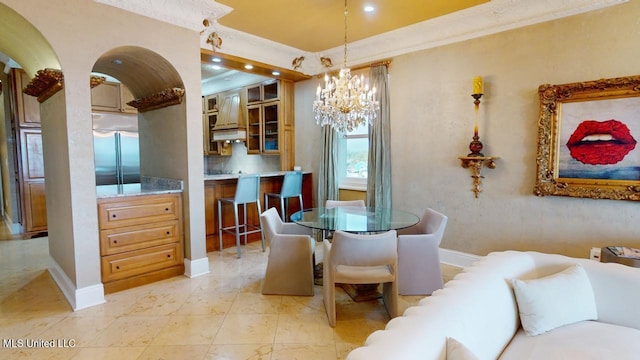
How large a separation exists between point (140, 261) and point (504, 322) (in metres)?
3.29

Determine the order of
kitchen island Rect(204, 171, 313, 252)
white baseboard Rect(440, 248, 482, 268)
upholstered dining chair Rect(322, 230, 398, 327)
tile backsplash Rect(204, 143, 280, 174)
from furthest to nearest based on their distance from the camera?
tile backsplash Rect(204, 143, 280, 174) < kitchen island Rect(204, 171, 313, 252) < white baseboard Rect(440, 248, 482, 268) < upholstered dining chair Rect(322, 230, 398, 327)

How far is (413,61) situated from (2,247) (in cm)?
640

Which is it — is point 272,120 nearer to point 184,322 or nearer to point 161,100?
point 161,100

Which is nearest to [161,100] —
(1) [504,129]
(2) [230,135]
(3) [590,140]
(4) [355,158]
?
(2) [230,135]

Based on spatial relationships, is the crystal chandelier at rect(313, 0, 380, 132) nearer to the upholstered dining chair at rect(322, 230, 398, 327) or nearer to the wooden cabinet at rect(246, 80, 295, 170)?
the upholstered dining chair at rect(322, 230, 398, 327)

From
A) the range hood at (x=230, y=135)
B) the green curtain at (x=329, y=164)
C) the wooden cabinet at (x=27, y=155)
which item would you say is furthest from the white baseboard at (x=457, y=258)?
the wooden cabinet at (x=27, y=155)

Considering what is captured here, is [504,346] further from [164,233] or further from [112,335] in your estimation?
[164,233]

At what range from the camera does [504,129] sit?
3.50 m

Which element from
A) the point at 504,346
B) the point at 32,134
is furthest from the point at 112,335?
the point at 32,134

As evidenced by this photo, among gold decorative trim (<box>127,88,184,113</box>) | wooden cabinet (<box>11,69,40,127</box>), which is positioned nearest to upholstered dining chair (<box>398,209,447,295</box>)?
gold decorative trim (<box>127,88,184,113</box>)

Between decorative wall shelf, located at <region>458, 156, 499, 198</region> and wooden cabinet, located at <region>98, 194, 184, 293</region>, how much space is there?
3278 mm

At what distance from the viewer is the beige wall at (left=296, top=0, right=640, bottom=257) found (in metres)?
2.95

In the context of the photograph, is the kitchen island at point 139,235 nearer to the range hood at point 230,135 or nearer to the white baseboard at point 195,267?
the white baseboard at point 195,267

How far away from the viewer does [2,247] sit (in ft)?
15.8
